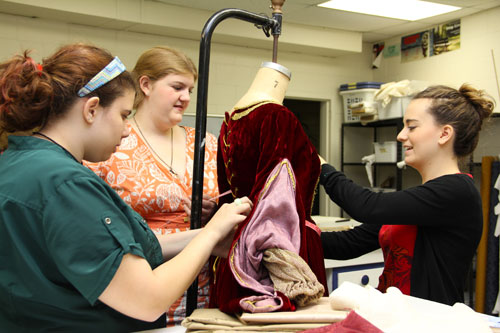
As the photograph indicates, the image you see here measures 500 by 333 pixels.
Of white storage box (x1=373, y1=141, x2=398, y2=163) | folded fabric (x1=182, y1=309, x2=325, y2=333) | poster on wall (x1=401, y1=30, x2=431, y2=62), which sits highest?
poster on wall (x1=401, y1=30, x2=431, y2=62)

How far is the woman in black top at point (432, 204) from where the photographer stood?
5.11 feet

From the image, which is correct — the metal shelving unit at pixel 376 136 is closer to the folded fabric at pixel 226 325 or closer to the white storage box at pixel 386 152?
the white storage box at pixel 386 152

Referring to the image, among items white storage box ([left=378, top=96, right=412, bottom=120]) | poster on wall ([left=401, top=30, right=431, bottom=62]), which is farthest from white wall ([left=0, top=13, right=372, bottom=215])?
white storage box ([left=378, top=96, right=412, bottom=120])

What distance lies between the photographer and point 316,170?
1.42 m

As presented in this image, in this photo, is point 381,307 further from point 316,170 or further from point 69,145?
point 69,145

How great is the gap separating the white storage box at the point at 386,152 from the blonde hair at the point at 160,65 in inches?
135

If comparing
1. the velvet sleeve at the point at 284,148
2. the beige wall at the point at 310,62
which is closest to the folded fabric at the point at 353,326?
the velvet sleeve at the point at 284,148

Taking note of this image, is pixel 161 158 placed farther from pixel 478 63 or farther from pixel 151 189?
pixel 478 63

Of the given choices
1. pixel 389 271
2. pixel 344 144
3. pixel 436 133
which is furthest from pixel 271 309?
pixel 344 144

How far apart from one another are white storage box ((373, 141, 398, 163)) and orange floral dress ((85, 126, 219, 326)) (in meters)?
3.49

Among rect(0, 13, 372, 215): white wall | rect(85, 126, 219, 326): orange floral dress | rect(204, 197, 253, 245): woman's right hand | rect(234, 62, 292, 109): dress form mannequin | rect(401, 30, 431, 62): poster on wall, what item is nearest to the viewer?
rect(204, 197, 253, 245): woman's right hand

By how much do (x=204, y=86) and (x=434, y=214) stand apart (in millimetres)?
838

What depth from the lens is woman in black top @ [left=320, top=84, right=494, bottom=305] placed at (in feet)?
5.11

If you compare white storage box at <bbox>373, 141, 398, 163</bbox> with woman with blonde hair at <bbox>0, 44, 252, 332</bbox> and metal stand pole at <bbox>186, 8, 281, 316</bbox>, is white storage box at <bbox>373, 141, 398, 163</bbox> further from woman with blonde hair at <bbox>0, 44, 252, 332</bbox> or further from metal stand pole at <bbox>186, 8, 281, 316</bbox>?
woman with blonde hair at <bbox>0, 44, 252, 332</bbox>
